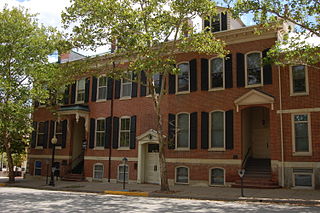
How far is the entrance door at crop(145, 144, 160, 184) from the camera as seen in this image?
2229 centimetres

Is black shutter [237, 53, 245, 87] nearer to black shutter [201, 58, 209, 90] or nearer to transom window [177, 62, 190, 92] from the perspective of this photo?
black shutter [201, 58, 209, 90]

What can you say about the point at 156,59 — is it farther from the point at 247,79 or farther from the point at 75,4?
the point at 247,79

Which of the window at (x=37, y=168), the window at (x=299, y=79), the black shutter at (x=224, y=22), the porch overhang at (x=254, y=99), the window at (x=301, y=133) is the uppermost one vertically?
the black shutter at (x=224, y=22)

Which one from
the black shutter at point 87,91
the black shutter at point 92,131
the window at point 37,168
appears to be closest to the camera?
Answer: the black shutter at point 92,131

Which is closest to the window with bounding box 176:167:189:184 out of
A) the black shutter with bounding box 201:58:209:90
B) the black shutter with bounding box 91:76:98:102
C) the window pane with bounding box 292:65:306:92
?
the black shutter with bounding box 201:58:209:90

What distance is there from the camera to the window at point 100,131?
24984 mm

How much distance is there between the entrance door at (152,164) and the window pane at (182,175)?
6.05 feet

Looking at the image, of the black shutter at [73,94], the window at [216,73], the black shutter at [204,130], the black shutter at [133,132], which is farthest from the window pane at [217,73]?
the black shutter at [73,94]

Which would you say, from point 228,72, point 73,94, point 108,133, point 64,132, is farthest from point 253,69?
point 64,132

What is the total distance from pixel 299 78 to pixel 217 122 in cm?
516

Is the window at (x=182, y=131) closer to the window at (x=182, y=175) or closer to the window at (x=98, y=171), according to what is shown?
the window at (x=182, y=175)

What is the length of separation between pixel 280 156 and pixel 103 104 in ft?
43.6

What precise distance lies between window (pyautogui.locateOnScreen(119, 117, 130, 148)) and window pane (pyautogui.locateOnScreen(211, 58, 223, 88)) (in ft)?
22.5

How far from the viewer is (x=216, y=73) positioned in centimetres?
2058
